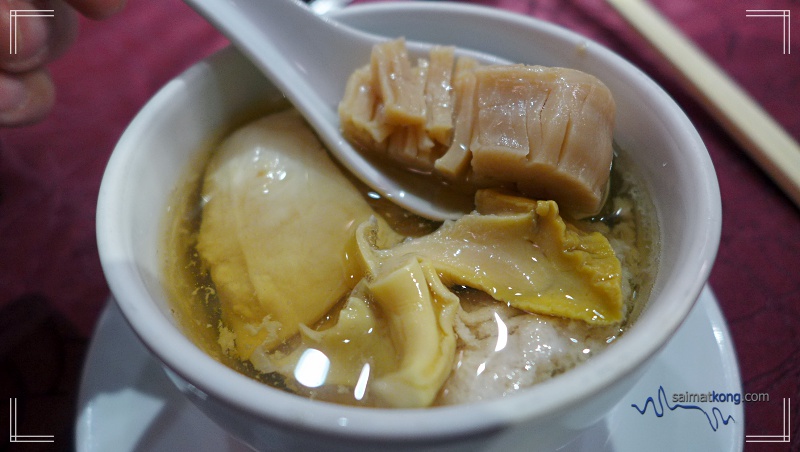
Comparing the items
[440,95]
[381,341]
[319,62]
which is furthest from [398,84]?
[381,341]

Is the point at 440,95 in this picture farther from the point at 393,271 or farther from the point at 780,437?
Result: the point at 780,437

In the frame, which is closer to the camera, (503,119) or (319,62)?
(503,119)

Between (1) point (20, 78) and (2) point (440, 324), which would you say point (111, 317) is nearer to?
(1) point (20, 78)

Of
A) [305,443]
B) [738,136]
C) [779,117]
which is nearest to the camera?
[305,443]

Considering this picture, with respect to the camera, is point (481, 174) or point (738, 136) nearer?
point (481, 174)

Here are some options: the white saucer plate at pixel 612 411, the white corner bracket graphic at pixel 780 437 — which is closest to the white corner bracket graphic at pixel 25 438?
the white saucer plate at pixel 612 411

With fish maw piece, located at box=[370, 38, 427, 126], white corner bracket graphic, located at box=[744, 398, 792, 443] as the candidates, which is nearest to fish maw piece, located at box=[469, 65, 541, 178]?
fish maw piece, located at box=[370, 38, 427, 126]

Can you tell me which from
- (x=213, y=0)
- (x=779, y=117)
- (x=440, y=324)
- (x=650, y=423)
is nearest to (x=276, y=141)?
(x=213, y=0)
